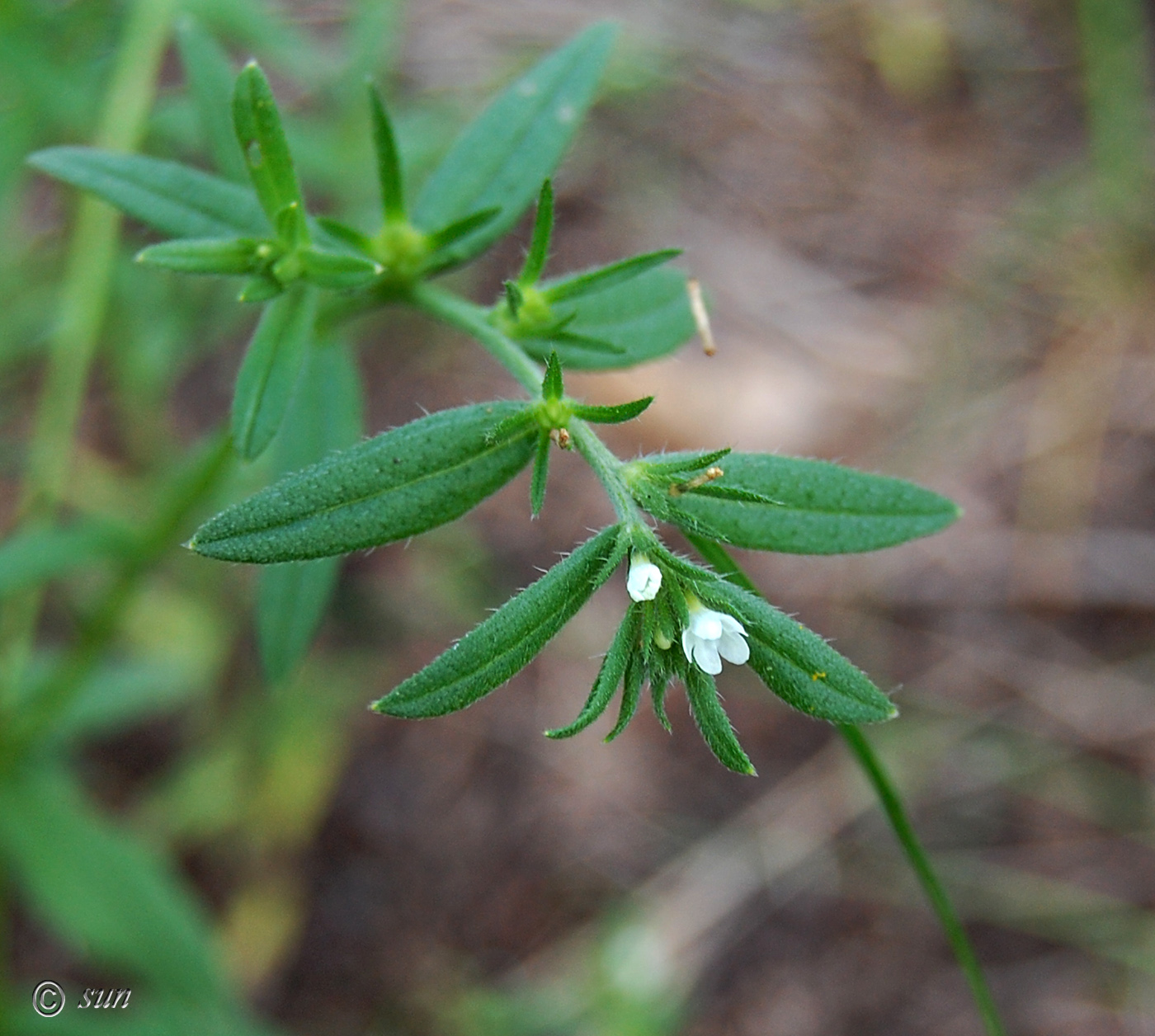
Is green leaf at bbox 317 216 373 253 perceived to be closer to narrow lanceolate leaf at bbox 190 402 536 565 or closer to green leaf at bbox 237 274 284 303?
green leaf at bbox 237 274 284 303

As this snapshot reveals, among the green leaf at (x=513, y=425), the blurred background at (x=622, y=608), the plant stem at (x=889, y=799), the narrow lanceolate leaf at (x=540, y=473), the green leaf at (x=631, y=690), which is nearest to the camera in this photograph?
the green leaf at (x=631, y=690)

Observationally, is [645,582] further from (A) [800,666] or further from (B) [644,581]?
(A) [800,666]

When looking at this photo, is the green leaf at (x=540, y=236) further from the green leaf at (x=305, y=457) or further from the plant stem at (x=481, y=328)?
the green leaf at (x=305, y=457)

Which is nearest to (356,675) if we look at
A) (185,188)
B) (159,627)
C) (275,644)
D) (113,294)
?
(159,627)

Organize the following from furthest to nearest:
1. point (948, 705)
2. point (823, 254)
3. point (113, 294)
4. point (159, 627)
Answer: point (823, 254) < point (948, 705) < point (159, 627) < point (113, 294)

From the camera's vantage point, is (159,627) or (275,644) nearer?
(275,644)

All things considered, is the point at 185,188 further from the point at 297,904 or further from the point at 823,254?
the point at 823,254

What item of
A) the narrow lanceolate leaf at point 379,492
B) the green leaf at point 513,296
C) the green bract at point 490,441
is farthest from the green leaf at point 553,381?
the green leaf at point 513,296
